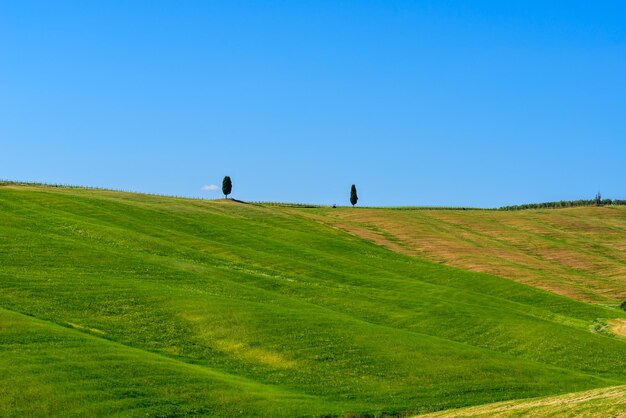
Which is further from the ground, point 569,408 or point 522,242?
point 522,242

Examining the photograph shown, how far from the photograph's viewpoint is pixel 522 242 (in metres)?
118

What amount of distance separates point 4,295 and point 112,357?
12.4 m

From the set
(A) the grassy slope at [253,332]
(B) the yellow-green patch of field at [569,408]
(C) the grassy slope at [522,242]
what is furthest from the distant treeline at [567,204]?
(B) the yellow-green patch of field at [569,408]

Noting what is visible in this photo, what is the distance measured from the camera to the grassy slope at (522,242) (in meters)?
92.0

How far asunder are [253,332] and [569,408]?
2201 centimetres

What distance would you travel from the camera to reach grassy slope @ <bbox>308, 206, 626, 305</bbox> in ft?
302

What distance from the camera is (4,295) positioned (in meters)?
49.5

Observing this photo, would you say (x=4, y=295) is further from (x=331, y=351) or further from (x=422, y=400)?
(x=422, y=400)

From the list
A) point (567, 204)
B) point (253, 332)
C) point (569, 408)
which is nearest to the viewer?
point (569, 408)

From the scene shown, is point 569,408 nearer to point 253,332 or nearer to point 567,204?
point 253,332

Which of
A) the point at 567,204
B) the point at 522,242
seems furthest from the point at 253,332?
the point at 567,204

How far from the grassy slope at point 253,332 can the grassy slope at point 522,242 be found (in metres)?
11.8

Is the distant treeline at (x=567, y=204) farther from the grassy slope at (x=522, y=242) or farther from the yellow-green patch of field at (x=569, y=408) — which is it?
the yellow-green patch of field at (x=569, y=408)

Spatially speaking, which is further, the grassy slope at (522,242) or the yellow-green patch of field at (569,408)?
the grassy slope at (522,242)
